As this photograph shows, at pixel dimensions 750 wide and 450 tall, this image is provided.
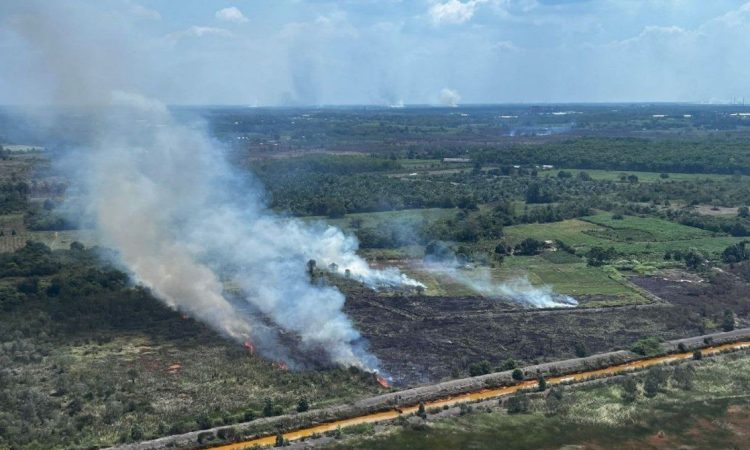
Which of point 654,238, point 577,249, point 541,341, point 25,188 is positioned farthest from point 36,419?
point 25,188

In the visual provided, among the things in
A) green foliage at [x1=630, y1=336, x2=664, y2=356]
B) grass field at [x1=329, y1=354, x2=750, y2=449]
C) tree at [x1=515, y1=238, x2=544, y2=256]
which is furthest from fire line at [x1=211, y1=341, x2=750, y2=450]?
tree at [x1=515, y1=238, x2=544, y2=256]

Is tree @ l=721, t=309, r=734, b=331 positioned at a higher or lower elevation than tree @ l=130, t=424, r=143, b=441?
lower

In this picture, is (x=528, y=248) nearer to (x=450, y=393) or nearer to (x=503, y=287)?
(x=503, y=287)

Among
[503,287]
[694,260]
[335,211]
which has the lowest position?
[503,287]

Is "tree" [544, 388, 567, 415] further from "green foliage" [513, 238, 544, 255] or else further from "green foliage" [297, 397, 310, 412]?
"green foliage" [513, 238, 544, 255]

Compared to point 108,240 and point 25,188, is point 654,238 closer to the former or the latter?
point 108,240

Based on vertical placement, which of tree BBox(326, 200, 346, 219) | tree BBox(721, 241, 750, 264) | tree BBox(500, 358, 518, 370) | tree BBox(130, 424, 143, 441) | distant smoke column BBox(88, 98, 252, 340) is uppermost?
distant smoke column BBox(88, 98, 252, 340)

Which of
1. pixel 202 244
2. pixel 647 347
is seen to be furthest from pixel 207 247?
pixel 647 347

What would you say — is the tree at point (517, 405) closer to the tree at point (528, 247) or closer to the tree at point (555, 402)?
the tree at point (555, 402)
